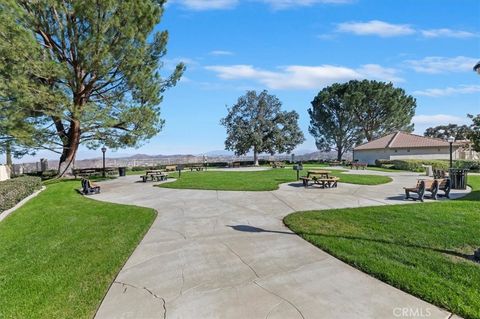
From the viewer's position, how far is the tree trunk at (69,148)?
21.5m

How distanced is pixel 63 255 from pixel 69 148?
61.2ft

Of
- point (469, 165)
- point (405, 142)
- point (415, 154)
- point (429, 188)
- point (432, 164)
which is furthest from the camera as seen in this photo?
point (405, 142)

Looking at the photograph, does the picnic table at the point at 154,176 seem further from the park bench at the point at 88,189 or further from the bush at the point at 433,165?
the bush at the point at 433,165

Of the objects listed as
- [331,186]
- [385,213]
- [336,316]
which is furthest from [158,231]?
[331,186]

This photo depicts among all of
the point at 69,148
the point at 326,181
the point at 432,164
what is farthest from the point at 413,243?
the point at 432,164

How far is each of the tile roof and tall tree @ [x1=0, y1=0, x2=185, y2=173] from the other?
27.6 meters

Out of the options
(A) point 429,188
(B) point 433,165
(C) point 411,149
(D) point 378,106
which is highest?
(D) point 378,106

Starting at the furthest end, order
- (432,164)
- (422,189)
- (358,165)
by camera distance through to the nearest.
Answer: (358,165)
(432,164)
(422,189)

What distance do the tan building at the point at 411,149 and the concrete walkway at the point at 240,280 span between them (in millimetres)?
33197

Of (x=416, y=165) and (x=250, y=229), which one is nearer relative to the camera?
(x=250, y=229)

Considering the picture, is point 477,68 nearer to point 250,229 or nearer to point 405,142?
point 250,229

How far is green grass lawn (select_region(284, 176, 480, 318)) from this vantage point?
3830mm

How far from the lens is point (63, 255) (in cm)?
558

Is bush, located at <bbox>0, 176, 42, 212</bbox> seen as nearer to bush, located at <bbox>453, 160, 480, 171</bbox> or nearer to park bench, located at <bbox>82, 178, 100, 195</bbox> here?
park bench, located at <bbox>82, 178, 100, 195</bbox>
